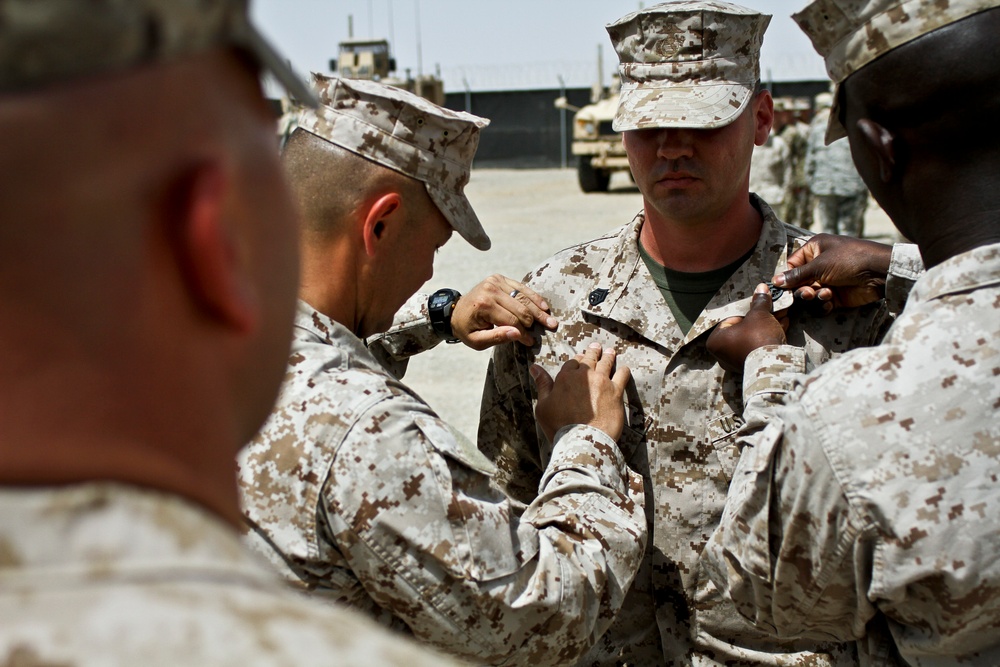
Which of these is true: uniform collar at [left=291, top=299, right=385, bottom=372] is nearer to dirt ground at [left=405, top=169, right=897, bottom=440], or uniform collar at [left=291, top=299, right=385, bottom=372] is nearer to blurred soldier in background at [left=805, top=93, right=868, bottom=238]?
dirt ground at [left=405, top=169, right=897, bottom=440]

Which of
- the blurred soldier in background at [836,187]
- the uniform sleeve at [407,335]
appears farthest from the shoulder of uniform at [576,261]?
the blurred soldier in background at [836,187]

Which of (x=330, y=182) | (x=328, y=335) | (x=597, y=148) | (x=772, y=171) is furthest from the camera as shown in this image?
(x=597, y=148)

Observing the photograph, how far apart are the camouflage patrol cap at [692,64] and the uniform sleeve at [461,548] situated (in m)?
1.35

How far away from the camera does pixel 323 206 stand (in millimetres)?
2389

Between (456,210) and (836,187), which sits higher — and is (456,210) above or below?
above

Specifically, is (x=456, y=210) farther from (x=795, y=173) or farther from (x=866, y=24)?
(x=795, y=173)

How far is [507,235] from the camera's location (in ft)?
56.2

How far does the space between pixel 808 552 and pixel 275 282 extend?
146 centimetres

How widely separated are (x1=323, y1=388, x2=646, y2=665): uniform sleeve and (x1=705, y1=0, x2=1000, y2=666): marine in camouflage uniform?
38cm

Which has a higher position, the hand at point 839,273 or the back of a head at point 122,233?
the back of a head at point 122,233

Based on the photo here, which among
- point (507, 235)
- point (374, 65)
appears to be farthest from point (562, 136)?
point (507, 235)

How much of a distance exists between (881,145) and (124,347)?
1.70 m

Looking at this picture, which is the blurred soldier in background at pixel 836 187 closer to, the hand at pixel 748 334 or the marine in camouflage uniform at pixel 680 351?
the marine in camouflage uniform at pixel 680 351

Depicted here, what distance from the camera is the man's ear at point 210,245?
0.79 meters
